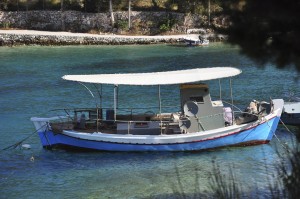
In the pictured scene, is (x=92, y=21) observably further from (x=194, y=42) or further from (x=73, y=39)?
(x=194, y=42)

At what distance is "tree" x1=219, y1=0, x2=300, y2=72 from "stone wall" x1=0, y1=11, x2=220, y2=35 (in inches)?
2355

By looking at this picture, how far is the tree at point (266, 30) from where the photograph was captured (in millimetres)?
8453

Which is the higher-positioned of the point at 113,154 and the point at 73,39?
the point at 73,39

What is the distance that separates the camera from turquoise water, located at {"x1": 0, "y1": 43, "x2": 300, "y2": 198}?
19.7 meters

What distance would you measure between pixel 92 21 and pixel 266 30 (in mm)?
62825

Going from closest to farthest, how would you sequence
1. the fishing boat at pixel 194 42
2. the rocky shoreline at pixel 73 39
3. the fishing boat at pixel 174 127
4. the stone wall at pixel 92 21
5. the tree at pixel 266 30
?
the tree at pixel 266 30
the fishing boat at pixel 174 127
the fishing boat at pixel 194 42
the rocky shoreline at pixel 73 39
the stone wall at pixel 92 21

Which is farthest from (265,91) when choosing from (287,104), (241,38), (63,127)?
(241,38)

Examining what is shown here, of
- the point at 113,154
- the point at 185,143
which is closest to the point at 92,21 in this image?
the point at 113,154

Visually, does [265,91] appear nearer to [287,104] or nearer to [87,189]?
[287,104]

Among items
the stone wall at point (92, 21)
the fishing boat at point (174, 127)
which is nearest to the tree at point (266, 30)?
the fishing boat at point (174, 127)

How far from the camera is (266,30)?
30.2 ft

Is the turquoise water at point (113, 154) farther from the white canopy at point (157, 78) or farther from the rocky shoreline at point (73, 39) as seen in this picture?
the rocky shoreline at point (73, 39)

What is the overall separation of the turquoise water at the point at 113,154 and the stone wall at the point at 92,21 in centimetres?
1189

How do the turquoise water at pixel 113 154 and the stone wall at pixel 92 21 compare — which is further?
the stone wall at pixel 92 21
